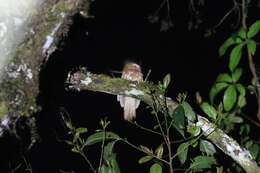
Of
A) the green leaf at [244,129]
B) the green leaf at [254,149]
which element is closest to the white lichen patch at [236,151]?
the green leaf at [254,149]

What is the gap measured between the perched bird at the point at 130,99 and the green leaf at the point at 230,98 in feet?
1.14

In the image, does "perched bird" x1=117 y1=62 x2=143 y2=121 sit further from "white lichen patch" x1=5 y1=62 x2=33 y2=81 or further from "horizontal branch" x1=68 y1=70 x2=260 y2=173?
"white lichen patch" x1=5 y1=62 x2=33 y2=81

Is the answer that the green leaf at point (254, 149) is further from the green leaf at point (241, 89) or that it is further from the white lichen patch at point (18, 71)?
the white lichen patch at point (18, 71)

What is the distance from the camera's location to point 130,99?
6.21 feet

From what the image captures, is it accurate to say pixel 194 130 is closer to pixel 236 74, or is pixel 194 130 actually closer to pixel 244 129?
pixel 236 74

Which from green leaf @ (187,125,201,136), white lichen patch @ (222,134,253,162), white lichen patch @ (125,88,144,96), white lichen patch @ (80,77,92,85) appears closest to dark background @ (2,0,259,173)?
white lichen patch @ (80,77,92,85)

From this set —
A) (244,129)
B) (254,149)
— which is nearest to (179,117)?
(254,149)

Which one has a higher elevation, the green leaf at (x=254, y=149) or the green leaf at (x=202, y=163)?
the green leaf at (x=202, y=163)

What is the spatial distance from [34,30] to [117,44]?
165cm

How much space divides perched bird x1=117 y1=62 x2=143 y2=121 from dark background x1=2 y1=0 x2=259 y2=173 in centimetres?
15

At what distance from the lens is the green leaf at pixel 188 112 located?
1351 millimetres

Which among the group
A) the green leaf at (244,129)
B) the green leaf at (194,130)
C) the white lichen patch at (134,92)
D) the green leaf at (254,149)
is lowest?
the green leaf at (254,149)

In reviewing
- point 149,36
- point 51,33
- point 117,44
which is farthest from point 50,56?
point 149,36

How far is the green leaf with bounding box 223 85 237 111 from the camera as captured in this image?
186 centimetres
